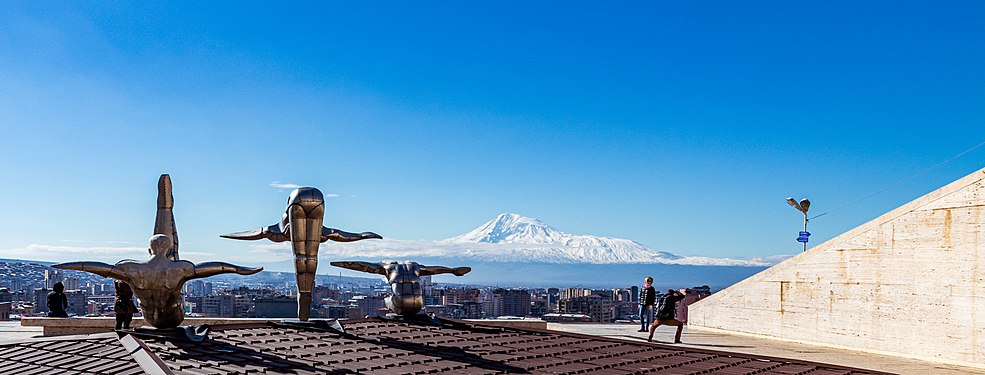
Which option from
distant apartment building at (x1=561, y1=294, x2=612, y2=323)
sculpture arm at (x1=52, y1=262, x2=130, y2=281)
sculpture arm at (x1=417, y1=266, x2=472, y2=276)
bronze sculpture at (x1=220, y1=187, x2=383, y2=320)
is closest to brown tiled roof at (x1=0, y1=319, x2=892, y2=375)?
sculpture arm at (x1=52, y1=262, x2=130, y2=281)

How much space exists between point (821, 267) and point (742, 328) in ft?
10.3

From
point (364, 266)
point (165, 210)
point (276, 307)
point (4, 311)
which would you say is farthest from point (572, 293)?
point (165, 210)

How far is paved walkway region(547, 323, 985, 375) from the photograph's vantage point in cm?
1339

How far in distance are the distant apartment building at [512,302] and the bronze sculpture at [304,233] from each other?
55.9m

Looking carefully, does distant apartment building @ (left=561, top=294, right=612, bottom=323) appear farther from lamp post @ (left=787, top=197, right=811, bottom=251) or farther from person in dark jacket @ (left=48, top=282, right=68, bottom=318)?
person in dark jacket @ (left=48, top=282, right=68, bottom=318)

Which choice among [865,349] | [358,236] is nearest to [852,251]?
[865,349]

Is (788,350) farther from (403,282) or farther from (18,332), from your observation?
(18,332)

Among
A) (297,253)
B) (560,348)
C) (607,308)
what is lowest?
(607,308)

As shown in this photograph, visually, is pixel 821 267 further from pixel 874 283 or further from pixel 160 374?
pixel 160 374

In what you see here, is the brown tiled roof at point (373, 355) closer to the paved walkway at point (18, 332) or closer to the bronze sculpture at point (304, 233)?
the bronze sculpture at point (304, 233)

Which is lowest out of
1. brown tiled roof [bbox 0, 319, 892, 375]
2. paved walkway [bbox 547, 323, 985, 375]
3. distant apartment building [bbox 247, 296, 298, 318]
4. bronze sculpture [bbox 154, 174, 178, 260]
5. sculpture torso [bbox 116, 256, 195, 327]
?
paved walkway [bbox 547, 323, 985, 375]

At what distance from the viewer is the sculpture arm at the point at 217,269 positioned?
10382 millimetres

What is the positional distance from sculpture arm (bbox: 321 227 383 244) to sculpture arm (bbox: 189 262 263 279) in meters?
3.07

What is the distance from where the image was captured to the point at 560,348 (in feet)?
36.5
